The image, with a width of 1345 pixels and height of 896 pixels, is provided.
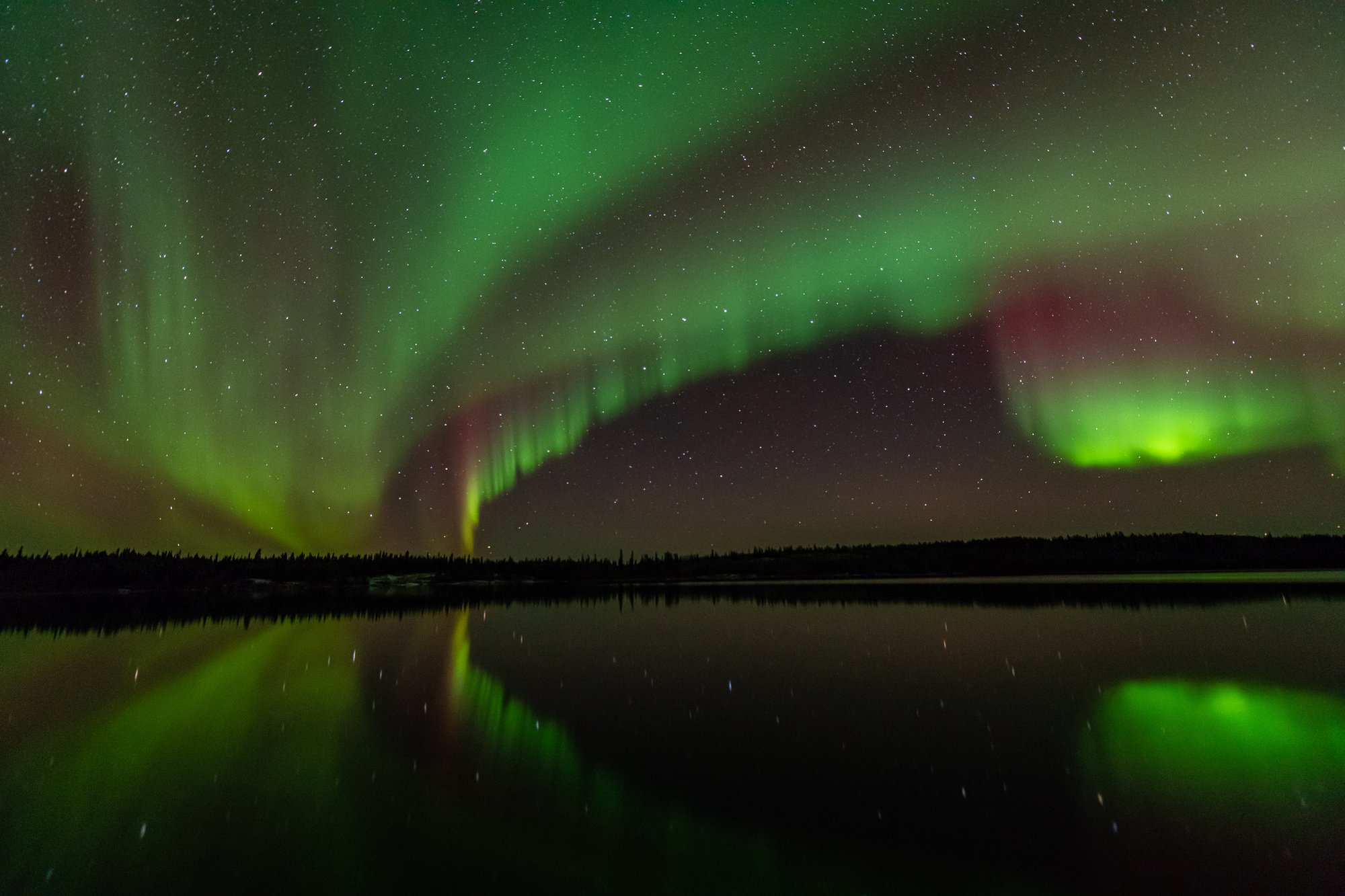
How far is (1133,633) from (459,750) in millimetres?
23923

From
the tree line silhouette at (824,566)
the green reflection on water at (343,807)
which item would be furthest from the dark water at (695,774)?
the tree line silhouette at (824,566)

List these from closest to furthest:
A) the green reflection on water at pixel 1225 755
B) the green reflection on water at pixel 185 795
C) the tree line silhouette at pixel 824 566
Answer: the green reflection on water at pixel 185 795, the green reflection on water at pixel 1225 755, the tree line silhouette at pixel 824 566

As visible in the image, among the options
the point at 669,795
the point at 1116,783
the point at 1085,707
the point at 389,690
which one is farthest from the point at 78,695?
the point at 1085,707

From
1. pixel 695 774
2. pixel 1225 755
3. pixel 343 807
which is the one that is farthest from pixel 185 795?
pixel 1225 755

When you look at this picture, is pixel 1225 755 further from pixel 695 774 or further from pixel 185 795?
pixel 185 795

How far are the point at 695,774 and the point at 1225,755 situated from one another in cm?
772

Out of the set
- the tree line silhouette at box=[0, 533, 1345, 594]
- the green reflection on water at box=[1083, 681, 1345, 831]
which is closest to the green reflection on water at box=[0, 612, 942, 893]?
the green reflection on water at box=[1083, 681, 1345, 831]

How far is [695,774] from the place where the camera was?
895 centimetres

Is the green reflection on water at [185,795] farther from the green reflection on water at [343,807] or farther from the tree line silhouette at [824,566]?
the tree line silhouette at [824,566]

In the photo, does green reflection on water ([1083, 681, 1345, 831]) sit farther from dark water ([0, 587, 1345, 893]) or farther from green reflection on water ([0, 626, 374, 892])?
green reflection on water ([0, 626, 374, 892])

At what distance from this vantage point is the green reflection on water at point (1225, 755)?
7531mm

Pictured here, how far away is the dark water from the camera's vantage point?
6.20 m

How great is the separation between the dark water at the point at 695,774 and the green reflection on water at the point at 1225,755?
6 centimetres

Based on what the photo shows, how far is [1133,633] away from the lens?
2333 centimetres
